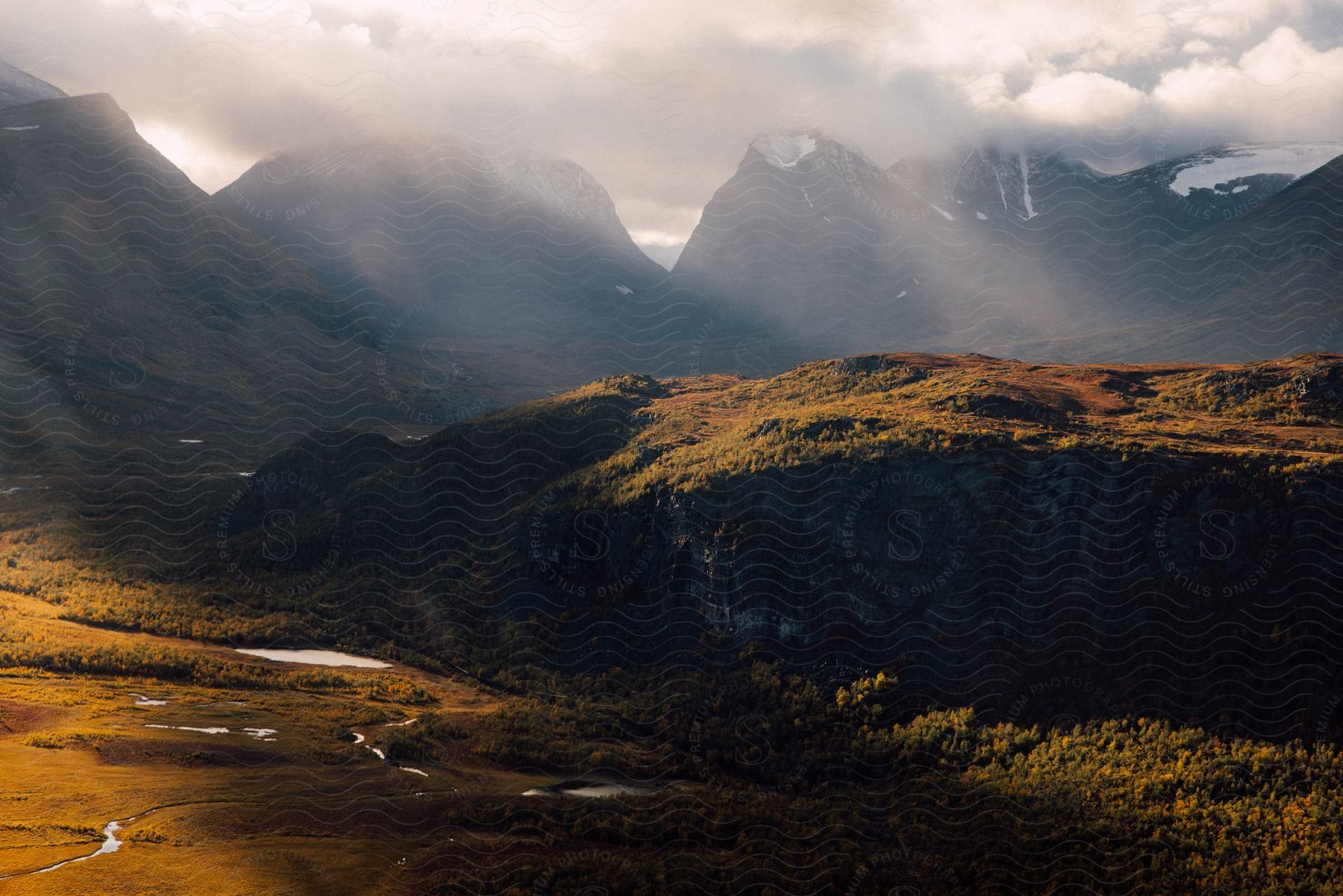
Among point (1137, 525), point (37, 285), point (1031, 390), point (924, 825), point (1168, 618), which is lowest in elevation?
point (924, 825)

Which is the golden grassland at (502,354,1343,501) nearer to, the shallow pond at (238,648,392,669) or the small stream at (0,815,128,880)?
the shallow pond at (238,648,392,669)

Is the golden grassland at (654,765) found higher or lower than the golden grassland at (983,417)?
lower

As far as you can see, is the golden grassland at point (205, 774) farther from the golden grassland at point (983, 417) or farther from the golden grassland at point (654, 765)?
the golden grassland at point (983, 417)

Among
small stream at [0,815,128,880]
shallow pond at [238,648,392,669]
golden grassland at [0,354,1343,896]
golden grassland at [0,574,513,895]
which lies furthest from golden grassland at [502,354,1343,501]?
small stream at [0,815,128,880]

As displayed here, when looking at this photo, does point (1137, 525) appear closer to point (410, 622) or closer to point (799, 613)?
point (799, 613)

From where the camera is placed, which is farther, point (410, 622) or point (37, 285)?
point (37, 285)

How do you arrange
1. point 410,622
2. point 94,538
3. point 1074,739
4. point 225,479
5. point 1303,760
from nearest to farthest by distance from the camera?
point 1303,760, point 1074,739, point 410,622, point 94,538, point 225,479

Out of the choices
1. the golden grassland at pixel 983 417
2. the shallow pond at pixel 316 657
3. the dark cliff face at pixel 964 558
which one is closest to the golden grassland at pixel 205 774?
the shallow pond at pixel 316 657

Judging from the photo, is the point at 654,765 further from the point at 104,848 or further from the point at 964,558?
the point at 104,848

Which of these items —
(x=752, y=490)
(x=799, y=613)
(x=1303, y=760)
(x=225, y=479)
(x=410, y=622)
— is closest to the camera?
(x=1303, y=760)

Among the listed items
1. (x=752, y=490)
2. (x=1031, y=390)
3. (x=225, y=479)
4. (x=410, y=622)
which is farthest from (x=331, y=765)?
(x=225, y=479)
